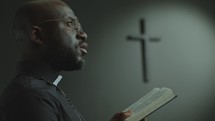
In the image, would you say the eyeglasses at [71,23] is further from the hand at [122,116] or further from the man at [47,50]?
the hand at [122,116]

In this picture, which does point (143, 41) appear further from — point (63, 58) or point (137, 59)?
point (63, 58)

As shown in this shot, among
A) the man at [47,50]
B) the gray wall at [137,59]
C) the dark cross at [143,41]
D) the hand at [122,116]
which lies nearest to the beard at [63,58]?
the man at [47,50]

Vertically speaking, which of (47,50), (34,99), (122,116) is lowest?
(122,116)

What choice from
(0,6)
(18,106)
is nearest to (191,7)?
(0,6)

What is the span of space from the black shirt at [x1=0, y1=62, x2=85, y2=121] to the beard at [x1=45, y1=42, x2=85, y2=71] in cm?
3

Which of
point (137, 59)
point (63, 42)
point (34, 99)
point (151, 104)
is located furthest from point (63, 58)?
point (137, 59)

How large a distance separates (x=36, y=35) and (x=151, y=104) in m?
0.38

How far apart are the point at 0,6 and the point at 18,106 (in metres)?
2.14

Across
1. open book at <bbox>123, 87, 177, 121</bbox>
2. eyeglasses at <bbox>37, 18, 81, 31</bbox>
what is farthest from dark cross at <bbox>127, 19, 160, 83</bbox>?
eyeglasses at <bbox>37, 18, 81, 31</bbox>

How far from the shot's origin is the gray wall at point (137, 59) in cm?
300

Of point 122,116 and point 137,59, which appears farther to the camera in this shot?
point 137,59

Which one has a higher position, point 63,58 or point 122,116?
point 63,58

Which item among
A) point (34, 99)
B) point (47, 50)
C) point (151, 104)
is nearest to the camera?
point (34, 99)

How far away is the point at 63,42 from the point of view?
38.4 inches
